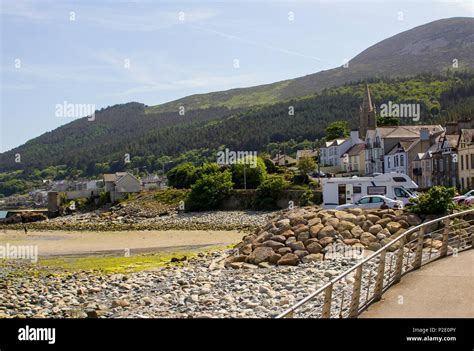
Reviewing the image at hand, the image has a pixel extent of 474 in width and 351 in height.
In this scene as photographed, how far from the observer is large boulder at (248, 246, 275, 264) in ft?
83.4

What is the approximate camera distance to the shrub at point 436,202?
87.5 feet

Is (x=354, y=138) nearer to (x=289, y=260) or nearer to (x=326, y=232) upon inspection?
(x=326, y=232)

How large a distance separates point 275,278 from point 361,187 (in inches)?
974

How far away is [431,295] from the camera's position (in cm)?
1220

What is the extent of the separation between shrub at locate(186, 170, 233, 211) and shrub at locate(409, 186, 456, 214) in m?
54.4

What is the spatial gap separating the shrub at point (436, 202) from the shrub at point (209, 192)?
178 ft

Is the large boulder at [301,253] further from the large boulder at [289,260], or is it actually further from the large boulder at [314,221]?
the large boulder at [314,221]

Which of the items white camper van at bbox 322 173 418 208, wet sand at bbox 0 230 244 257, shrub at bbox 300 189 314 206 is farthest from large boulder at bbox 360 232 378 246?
shrub at bbox 300 189 314 206

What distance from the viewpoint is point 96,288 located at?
23953 mm

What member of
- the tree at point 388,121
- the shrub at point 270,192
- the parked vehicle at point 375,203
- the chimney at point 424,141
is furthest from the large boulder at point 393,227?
the tree at point 388,121

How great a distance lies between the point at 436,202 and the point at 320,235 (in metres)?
5.03

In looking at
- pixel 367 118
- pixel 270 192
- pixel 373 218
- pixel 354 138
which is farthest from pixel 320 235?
pixel 367 118
